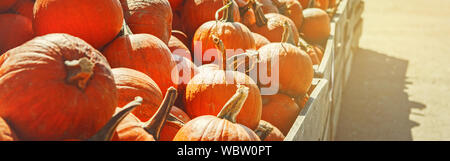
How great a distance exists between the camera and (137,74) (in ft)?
5.74

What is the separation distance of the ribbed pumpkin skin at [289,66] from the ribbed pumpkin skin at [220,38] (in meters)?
0.13

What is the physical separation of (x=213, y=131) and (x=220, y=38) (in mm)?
1199

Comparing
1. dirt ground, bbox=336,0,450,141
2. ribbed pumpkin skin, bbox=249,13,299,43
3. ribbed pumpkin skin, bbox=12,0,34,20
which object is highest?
ribbed pumpkin skin, bbox=12,0,34,20

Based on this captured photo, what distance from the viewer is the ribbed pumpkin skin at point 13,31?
1803 millimetres

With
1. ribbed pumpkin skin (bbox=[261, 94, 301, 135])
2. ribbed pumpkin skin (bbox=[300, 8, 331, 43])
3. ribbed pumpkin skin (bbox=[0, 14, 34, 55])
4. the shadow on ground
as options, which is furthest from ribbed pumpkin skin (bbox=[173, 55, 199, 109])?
the shadow on ground

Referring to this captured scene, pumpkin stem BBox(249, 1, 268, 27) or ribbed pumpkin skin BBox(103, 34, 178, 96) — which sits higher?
ribbed pumpkin skin BBox(103, 34, 178, 96)

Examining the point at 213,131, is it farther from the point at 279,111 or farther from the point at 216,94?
the point at 279,111

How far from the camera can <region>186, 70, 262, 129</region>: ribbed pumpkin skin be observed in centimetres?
195

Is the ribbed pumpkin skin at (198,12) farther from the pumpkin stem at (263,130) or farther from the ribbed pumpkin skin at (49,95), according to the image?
the ribbed pumpkin skin at (49,95)

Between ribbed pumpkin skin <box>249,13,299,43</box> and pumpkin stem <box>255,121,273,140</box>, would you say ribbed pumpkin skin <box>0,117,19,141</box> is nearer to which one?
pumpkin stem <box>255,121,273,140</box>

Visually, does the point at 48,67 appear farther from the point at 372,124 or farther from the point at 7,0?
the point at 372,124

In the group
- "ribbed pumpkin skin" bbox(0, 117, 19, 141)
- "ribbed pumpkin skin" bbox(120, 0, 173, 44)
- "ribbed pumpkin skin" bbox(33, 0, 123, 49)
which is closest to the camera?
"ribbed pumpkin skin" bbox(0, 117, 19, 141)

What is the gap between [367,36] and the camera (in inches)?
372

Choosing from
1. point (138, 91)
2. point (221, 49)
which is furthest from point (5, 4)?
point (221, 49)
